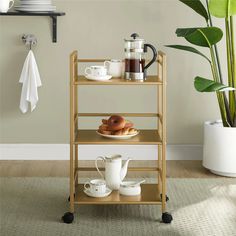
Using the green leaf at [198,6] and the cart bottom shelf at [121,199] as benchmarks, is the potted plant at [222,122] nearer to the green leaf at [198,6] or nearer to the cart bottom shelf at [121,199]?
the green leaf at [198,6]

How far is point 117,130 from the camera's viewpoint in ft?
11.2

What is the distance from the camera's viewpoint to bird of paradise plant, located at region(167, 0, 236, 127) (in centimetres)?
383

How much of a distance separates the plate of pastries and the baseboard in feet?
4.22

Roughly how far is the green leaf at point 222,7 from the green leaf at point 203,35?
19cm

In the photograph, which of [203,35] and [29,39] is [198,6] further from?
[29,39]

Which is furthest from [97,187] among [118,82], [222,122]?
[222,122]

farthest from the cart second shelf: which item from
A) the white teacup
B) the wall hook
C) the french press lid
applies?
the wall hook

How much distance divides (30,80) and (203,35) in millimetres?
1342

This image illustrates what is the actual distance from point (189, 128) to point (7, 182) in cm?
145

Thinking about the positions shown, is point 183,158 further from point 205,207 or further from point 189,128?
point 205,207

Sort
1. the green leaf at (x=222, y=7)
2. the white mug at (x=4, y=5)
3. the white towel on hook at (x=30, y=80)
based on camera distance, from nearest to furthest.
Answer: the green leaf at (x=222, y=7) < the white mug at (x=4, y=5) < the white towel on hook at (x=30, y=80)

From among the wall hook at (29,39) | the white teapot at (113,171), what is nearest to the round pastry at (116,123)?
the white teapot at (113,171)

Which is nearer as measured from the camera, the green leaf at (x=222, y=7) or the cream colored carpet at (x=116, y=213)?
the cream colored carpet at (x=116, y=213)

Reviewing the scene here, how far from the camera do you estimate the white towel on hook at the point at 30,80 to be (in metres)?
4.53
